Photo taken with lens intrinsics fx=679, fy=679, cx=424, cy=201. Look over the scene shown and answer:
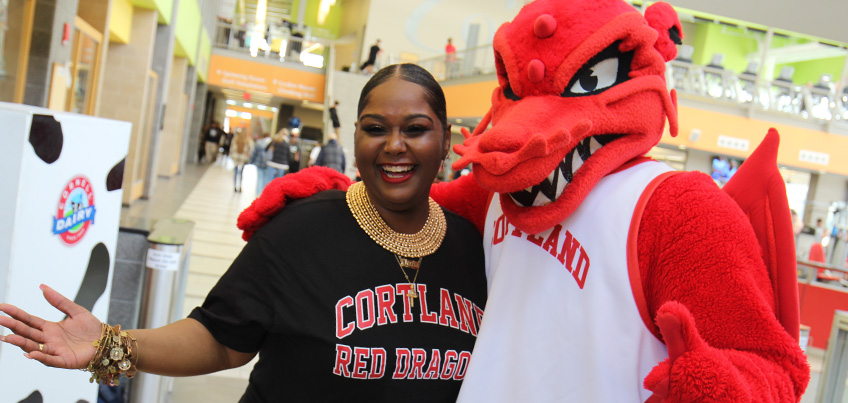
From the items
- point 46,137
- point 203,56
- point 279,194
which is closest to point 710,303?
point 279,194

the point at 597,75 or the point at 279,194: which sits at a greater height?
the point at 597,75

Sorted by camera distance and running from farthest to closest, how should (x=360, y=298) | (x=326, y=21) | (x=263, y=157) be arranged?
(x=326, y=21)
(x=263, y=157)
(x=360, y=298)

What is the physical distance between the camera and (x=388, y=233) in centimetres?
164

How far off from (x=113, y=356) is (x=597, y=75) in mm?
1100

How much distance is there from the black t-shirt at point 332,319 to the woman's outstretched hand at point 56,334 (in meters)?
0.28

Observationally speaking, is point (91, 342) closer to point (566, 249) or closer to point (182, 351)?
point (182, 351)

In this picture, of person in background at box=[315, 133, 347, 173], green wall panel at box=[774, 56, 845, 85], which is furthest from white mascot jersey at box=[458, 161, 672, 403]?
green wall panel at box=[774, 56, 845, 85]

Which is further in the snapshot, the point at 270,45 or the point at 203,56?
the point at 270,45

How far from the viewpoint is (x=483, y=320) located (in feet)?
5.11

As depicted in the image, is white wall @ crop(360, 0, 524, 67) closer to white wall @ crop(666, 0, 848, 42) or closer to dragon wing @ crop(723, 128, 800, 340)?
white wall @ crop(666, 0, 848, 42)

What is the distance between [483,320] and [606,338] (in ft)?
→ 1.12

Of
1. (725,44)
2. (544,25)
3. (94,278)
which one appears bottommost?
(94,278)

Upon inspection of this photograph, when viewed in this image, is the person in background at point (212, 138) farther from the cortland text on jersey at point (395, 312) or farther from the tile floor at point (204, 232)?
the cortland text on jersey at point (395, 312)

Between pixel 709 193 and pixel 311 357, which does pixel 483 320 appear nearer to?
A: pixel 311 357
